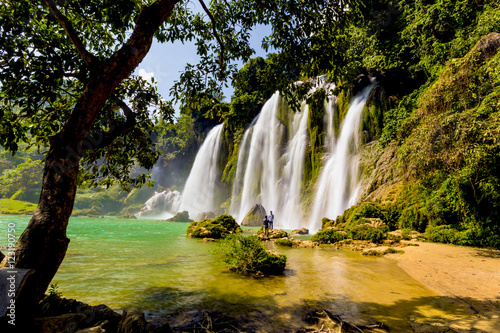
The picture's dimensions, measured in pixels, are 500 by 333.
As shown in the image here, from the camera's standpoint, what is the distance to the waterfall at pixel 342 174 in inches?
864

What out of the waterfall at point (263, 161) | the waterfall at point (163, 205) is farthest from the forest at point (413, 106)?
the waterfall at point (163, 205)

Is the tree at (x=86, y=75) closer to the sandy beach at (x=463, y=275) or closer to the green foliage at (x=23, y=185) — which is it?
the sandy beach at (x=463, y=275)

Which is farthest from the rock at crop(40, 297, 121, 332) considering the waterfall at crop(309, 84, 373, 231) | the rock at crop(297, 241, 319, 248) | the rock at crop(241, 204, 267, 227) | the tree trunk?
the rock at crop(241, 204, 267, 227)

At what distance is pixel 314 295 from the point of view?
17.0 ft

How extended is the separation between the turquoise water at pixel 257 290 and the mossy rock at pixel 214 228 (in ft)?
23.6

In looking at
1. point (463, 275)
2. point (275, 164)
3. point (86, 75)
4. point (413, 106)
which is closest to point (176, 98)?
point (86, 75)

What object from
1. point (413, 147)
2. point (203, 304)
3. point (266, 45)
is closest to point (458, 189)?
point (413, 147)

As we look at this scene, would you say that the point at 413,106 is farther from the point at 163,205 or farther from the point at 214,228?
the point at 163,205

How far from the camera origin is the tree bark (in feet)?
8.22

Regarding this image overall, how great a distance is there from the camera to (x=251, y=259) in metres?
7.04

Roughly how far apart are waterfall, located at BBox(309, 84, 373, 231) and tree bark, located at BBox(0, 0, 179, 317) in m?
20.7

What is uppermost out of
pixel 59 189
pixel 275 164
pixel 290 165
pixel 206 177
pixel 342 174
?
pixel 275 164

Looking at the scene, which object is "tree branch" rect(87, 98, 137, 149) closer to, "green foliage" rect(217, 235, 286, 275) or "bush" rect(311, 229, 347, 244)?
"green foliage" rect(217, 235, 286, 275)

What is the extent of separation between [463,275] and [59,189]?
8.93m
